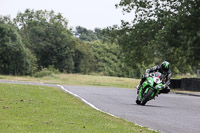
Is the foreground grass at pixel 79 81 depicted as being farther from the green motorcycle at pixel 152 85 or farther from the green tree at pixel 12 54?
the green motorcycle at pixel 152 85

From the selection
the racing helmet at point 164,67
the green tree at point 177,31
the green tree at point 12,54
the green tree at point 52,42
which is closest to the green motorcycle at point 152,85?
the racing helmet at point 164,67

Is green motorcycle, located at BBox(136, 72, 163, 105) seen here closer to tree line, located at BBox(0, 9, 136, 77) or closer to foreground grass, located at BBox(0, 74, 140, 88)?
foreground grass, located at BBox(0, 74, 140, 88)

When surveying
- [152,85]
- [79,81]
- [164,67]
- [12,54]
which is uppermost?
[12,54]

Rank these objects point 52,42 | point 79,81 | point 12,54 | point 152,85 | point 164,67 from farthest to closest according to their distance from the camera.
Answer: point 52,42, point 12,54, point 79,81, point 152,85, point 164,67

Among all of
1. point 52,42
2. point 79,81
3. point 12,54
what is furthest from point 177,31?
point 52,42

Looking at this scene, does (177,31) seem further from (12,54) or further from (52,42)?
(52,42)

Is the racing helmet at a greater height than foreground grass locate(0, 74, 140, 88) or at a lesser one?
greater

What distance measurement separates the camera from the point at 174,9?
43.3 m

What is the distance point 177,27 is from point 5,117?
31327mm

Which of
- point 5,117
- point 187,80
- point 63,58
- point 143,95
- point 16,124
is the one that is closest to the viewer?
point 16,124

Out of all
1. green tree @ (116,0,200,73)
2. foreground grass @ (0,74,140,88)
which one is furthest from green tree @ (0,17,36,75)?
green tree @ (116,0,200,73)

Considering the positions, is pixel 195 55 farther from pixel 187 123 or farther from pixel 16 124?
pixel 16 124

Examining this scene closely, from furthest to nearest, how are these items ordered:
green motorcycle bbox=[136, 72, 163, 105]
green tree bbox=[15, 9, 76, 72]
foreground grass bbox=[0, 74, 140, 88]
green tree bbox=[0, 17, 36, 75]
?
green tree bbox=[15, 9, 76, 72] < green tree bbox=[0, 17, 36, 75] < foreground grass bbox=[0, 74, 140, 88] < green motorcycle bbox=[136, 72, 163, 105]

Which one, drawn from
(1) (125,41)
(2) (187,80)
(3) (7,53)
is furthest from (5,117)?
(3) (7,53)
